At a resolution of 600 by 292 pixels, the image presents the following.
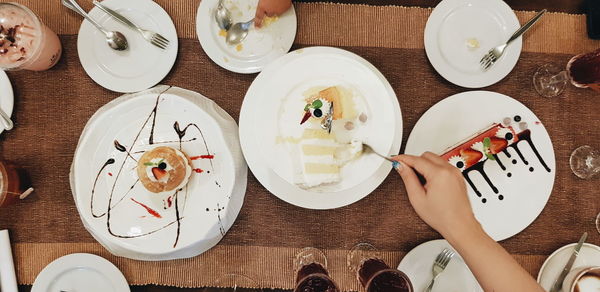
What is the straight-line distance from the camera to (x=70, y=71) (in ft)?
5.10

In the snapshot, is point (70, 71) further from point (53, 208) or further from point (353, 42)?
point (353, 42)

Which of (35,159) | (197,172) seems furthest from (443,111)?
(35,159)

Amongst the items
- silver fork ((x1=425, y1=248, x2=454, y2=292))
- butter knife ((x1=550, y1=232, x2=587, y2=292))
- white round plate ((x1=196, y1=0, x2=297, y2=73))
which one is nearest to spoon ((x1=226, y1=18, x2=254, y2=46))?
white round plate ((x1=196, y1=0, x2=297, y2=73))

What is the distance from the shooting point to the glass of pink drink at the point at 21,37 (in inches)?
56.5

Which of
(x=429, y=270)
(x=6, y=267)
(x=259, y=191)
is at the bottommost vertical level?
(x=6, y=267)

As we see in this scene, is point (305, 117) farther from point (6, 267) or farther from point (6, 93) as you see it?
point (6, 267)

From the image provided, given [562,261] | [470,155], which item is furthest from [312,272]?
[562,261]

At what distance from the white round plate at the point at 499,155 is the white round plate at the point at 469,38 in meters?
0.08

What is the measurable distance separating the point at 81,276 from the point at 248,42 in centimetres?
106

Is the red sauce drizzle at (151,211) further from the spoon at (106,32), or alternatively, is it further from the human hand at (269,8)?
the human hand at (269,8)

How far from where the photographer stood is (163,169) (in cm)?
136

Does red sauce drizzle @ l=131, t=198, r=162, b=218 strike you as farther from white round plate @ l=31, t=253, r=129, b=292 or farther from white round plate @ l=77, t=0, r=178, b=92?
white round plate @ l=77, t=0, r=178, b=92

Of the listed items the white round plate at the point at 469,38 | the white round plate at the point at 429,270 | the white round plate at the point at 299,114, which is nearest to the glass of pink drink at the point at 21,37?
the white round plate at the point at 299,114

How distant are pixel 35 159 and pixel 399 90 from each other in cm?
140
